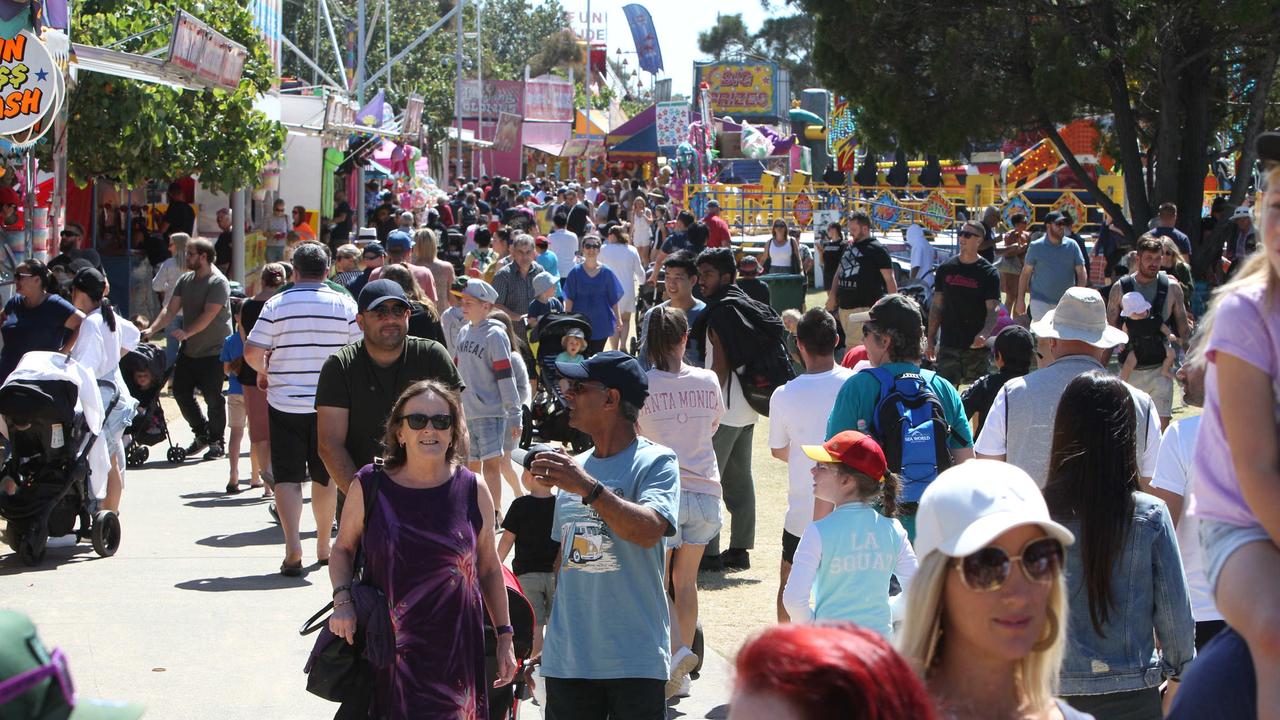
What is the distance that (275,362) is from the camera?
8.37 metres

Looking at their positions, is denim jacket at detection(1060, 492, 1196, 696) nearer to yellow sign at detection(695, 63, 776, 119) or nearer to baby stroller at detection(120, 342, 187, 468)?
baby stroller at detection(120, 342, 187, 468)

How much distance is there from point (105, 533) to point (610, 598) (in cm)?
546

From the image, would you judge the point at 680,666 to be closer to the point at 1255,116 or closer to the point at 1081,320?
the point at 1081,320

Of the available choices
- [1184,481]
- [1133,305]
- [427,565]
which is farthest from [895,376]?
[1133,305]

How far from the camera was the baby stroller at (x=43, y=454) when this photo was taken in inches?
337

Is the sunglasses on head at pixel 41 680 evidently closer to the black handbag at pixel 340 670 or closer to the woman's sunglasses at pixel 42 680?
the woman's sunglasses at pixel 42 680

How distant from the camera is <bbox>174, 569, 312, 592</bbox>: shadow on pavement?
8336mm

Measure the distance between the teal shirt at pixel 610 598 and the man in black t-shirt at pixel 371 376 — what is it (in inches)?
76.2

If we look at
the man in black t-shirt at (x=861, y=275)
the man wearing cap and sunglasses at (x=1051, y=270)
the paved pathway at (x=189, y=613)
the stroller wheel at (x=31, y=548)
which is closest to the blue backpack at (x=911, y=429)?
the paved pathway at (x=189, y=613)

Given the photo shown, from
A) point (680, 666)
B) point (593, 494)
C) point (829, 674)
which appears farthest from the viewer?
point (680, 666)

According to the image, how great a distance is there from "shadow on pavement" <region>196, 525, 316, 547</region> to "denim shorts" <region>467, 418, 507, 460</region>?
1.39 metres

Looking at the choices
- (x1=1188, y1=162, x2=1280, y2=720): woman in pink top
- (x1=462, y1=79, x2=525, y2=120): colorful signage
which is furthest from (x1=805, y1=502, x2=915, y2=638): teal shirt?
(x1=462, y1=79, x2=525, y2=120): colorful signage

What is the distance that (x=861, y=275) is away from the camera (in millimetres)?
13477

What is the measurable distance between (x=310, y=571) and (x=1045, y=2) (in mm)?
14921
